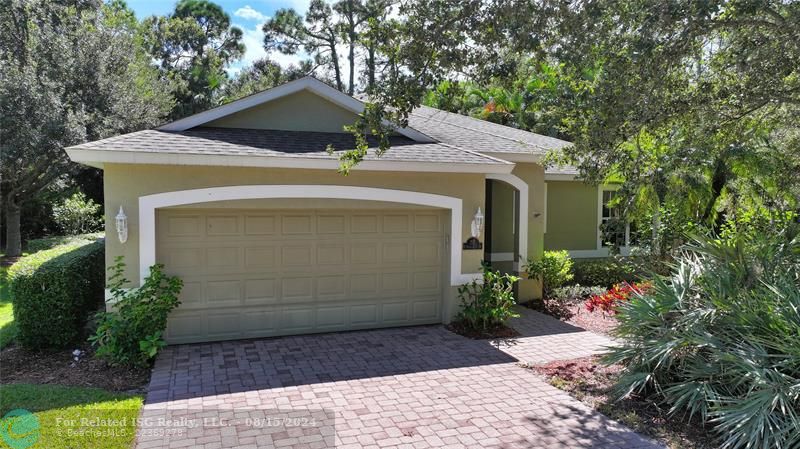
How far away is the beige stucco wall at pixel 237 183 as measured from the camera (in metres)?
7.72

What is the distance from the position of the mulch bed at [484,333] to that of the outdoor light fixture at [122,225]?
5421mm

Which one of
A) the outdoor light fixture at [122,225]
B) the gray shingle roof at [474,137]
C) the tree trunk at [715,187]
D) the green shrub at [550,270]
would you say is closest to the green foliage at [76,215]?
the gray shingle roof at [474,137]

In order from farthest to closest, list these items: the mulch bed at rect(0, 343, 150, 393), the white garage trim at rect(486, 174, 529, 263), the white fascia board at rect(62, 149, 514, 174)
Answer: the white garage trim at rect(486, 174, 529, 263)
the white fascia board at rect(62, 149, 514, 174)
the mulch bed at rect(0, 343, 150, 393)

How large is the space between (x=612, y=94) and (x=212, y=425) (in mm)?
6285

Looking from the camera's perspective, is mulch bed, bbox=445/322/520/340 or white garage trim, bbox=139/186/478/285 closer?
white garage trim, bbox=139/186/478/285

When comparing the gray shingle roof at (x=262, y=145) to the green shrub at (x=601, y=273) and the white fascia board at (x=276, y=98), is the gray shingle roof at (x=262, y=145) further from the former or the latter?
the green shrub at (x=601, y=273)

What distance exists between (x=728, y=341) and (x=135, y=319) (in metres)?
7.15

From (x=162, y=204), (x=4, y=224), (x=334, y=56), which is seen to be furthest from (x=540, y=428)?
(x=334, y=56)

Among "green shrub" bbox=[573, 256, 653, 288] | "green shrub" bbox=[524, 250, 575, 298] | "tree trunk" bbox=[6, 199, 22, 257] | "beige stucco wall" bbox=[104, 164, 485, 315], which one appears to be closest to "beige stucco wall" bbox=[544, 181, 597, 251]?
"green shrub" bbox=[573, 256, 653, 288]

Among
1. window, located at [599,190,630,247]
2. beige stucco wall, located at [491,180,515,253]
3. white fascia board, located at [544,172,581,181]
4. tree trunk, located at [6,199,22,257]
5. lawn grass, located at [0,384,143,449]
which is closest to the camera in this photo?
lawn grass, located at [0,384,143,449]

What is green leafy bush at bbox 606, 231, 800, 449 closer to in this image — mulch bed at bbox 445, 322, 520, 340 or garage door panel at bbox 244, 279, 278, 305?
mulch bed at bbox 445, 322, 520, 340

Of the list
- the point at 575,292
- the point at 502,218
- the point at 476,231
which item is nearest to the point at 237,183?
the point at 476,231

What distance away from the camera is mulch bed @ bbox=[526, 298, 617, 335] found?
10.2 metres

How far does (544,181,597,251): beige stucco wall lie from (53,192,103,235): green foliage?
17.9m
